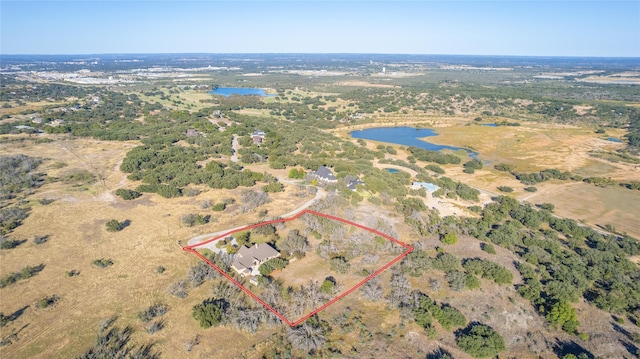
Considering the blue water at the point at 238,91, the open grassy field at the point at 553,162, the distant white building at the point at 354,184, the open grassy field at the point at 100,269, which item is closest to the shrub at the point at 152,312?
the open grassy field at the point at 100,269

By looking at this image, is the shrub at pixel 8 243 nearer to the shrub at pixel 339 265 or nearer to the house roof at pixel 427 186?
the shrub at pixel 339 265

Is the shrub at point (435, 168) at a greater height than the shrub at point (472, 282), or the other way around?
the shrub at point (435, 168)

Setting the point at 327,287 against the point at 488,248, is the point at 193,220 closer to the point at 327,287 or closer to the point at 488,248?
the point at 327,287

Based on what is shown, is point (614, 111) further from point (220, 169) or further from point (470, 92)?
point (220, 169)

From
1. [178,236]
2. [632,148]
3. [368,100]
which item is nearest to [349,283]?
[178,236]

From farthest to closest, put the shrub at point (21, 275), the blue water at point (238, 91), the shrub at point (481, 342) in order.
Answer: the blue water at point (238, 91) → the shrub at point (21, 275) → the shrub at point (481, 342)

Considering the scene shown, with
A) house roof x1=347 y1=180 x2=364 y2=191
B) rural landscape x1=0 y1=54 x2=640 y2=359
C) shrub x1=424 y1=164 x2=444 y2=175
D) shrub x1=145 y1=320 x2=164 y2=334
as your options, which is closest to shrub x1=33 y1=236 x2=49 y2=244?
rural landscape x1=0 y1=54 x2=640 y2=359
